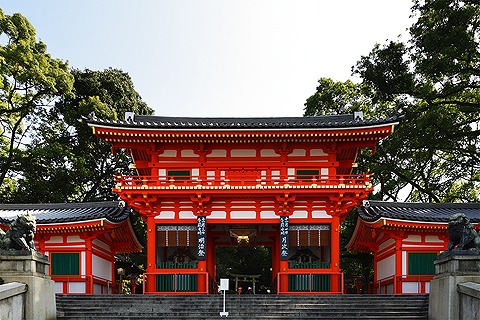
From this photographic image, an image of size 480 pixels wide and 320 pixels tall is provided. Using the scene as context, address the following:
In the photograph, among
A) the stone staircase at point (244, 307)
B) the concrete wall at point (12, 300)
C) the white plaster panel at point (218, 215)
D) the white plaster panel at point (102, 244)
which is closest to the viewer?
the concrete wall at point (12, 300)

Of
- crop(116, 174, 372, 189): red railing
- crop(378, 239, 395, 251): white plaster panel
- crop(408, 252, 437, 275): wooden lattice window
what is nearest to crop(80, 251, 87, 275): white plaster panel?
crop(116, 174, 372, 189): red railing

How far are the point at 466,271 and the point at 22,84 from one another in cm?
2641

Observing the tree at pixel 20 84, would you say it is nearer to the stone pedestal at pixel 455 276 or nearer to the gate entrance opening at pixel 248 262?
the gate entrance opening at pixel 248 262

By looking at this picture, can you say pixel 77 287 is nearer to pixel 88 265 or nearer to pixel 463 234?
pixel 88 265

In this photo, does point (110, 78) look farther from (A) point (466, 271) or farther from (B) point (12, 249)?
(A) point (466, 271)

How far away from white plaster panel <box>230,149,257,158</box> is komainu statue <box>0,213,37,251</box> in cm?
1039

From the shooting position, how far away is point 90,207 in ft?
81.8

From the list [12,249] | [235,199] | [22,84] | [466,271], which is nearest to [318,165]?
[235,199]

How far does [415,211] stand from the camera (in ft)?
76.9

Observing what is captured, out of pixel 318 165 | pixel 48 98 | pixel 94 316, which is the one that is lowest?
pixel 94 316

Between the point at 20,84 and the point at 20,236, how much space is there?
63.8ft

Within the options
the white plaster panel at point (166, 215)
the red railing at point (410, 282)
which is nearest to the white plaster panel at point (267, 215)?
the white plaster panel at point (166, 215)

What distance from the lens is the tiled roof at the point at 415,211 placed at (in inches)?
834

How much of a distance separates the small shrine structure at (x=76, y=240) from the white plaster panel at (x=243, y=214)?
4912mm
